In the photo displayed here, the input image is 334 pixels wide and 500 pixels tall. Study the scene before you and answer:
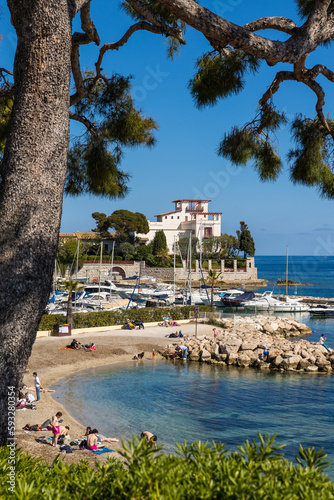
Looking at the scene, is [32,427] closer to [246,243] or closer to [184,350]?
[184,350]

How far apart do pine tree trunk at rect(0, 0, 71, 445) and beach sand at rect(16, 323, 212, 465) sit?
28.1 feet

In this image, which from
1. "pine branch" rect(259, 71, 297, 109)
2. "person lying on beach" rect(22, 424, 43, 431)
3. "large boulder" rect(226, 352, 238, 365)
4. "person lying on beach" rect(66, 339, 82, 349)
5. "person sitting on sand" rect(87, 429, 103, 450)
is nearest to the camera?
"pine branch" rect(259, 71, 297, 109)

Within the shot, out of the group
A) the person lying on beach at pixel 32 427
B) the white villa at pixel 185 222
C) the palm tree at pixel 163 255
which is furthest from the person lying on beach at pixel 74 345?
the white villa at pixel 185 222

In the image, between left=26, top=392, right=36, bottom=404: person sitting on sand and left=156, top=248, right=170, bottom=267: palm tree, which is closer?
left=26, top=392, right=36, bottom=404: person sitting on sand

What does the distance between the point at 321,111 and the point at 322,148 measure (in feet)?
2.33

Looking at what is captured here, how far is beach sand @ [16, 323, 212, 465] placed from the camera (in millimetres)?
12961

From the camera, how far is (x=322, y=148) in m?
7.72

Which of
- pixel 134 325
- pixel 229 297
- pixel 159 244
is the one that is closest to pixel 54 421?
pixel 134 325

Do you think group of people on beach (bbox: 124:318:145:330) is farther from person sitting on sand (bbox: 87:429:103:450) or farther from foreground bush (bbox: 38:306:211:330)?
person sitting on sand (bbox: 87:429:103:450)

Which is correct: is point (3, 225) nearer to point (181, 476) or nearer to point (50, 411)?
point (181, 476)

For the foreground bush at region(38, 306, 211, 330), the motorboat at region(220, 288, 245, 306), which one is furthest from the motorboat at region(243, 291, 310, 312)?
the foreground bush at region(38, 306, 211, 330)

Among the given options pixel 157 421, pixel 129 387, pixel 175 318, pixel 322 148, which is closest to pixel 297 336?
pixel 175 318

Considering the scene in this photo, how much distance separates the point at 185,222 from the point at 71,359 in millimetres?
78764

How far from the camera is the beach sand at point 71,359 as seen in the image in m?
13.0
